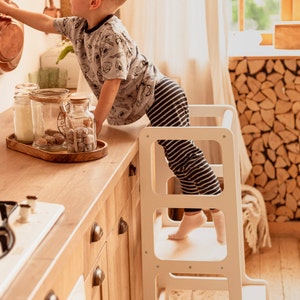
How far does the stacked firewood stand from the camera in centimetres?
362

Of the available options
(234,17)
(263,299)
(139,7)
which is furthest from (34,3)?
(263,299)

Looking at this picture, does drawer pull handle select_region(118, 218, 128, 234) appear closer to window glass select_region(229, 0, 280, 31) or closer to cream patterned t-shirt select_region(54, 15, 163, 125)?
cream patterned t-shirt select_region(54, 15, 163, 125)

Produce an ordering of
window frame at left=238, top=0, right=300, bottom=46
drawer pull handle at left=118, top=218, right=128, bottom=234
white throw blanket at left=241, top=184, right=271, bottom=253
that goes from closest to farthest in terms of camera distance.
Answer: drawer pull handle at left=118, top=218, right=128, bottom=234, white throw blanket at left=241, top=184, right=271, bottom=253, window frame at left=238, top=0, right=300, bottom=46

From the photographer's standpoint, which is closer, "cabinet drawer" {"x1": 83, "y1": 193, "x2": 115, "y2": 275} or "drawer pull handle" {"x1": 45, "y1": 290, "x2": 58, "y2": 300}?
"drawer pull handle" {"x1": 45, "y1": 290, "x2": 58, "y2": 300}

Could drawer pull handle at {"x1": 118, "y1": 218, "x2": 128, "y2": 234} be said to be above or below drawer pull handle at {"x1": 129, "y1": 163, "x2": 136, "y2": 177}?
below

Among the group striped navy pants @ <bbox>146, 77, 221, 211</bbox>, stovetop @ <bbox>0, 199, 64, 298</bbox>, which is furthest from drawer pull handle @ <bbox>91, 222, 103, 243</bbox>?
striped navy pants @ <bbox>146, 77, 221, 211</bbox>

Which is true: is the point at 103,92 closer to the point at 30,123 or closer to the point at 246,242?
the point at 30,123

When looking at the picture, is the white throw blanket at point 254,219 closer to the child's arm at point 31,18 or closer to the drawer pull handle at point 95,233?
the child's arm at point 31,18

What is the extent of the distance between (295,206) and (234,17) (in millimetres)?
1025

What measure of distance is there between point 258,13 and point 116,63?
6.03ft

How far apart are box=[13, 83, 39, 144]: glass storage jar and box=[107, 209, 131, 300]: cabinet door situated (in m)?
0.36

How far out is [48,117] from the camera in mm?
2199

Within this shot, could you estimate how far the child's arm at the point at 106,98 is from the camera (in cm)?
222

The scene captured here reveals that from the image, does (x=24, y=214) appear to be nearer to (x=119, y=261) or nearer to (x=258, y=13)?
(x=119, y=261)
